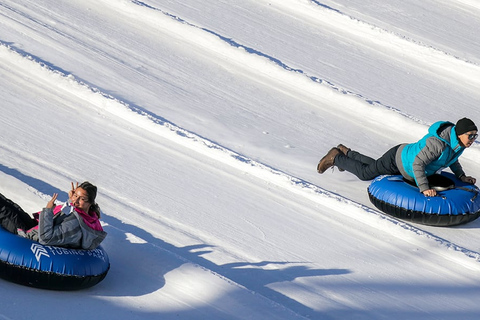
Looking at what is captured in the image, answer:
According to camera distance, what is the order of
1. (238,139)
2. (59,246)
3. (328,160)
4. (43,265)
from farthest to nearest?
(238,139) < (328,160) < (59,246) < (43,265)

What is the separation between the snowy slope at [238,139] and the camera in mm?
5730

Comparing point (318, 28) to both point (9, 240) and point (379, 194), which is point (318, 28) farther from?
point (9, 240)

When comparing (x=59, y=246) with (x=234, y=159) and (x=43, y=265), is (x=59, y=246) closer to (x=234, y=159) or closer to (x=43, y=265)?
(x=43, y=265)

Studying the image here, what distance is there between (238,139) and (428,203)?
2.20 m

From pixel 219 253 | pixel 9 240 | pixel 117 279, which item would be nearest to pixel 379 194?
pixel 219 253

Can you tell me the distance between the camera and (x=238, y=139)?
8172 millimetres

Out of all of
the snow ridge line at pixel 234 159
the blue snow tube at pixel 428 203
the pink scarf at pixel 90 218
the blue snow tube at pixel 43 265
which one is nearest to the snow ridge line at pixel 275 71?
the snow ridge line at pixel 234 159

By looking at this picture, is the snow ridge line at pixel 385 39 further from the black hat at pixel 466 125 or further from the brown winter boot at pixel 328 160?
the black hat at pixel 466 125

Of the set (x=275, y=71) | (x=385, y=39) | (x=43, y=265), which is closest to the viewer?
(x=43, y=265)

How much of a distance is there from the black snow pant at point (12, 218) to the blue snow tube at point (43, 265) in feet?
0.53

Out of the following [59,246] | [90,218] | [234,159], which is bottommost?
[59,246]

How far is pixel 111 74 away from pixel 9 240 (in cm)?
432

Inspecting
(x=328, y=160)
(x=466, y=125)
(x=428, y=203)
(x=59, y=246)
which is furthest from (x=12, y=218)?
(x=466, y=125)

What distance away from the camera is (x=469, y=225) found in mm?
7070
